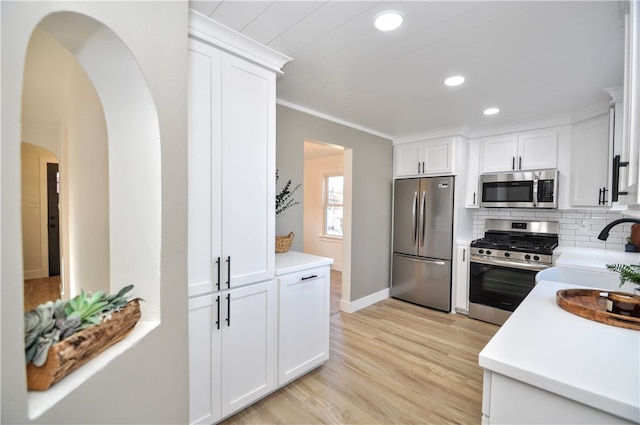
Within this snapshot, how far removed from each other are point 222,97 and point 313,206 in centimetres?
473

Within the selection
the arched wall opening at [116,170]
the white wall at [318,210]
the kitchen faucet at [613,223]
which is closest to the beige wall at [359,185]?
the arched wall opening at [116,170]

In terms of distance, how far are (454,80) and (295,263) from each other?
193cm

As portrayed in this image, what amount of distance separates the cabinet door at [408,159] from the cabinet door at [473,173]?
0.64m

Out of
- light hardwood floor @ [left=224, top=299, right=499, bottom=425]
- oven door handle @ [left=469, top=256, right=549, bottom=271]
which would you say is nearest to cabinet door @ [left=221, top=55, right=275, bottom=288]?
light hardwood floor @ [left=224, top=299, right=499, bottom=425]

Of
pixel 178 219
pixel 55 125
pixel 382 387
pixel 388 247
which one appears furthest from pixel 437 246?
pixel 55 125

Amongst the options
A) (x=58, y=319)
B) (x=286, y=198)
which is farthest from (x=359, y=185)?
(x=58, y=319)

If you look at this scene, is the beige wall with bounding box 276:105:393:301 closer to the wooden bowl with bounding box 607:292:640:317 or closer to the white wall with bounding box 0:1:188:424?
the white wall with bounding box 0:1:188:424

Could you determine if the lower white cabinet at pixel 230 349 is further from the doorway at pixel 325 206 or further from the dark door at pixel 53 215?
the dark door at pixel 53 215

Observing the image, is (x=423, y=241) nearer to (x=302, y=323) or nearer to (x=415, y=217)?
(x=415, y=217)

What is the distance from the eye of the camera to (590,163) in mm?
2967

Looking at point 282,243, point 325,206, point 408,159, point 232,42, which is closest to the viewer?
point 232,42

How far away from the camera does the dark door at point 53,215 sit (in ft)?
17.3

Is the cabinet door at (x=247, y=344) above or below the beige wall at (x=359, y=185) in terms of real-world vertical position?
below

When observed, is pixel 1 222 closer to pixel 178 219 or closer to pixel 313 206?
pixel 178 219
